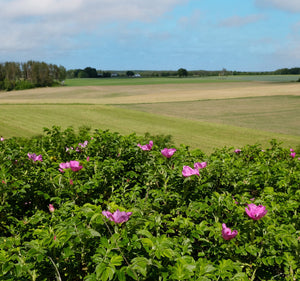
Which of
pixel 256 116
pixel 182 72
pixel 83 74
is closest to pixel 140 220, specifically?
pixel 256 116

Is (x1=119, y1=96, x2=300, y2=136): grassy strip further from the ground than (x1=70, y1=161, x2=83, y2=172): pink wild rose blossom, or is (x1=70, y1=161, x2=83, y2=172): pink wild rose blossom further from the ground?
(x1=70, y1=161, x2=83, y2=172): pink wild rose blossom

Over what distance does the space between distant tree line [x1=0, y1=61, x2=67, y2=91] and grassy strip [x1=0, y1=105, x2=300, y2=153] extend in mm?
58387

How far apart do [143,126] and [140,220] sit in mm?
17833

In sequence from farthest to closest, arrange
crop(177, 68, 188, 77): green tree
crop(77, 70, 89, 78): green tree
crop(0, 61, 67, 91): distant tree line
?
crop(77, 70, 89, 78): green tree
crop(177, 68, 188, 77): green tree
crop(0, 61, 67, 91): distant tree line

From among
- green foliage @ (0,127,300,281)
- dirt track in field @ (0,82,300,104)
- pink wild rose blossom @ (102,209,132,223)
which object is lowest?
dirt track in field @ (0,82,300,104)

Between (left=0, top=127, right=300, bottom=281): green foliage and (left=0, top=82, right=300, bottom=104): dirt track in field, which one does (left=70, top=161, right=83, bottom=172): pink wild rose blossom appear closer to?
(left=0, top=127, right=300, bottom=281): green foliage

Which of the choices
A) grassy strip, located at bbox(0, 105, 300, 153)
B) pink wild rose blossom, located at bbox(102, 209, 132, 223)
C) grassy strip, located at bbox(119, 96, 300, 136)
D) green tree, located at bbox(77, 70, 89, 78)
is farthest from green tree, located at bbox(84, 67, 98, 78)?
pink wild rose blossom, located at bbox(102, 209, 132, 223)

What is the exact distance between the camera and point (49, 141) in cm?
513

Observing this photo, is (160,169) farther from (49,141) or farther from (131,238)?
(49,141)

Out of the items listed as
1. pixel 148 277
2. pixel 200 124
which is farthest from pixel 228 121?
Result: pixel 148 277

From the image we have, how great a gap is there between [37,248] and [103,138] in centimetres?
291

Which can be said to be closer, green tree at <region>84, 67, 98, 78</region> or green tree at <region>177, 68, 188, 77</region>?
green tree at <region>177, 68, 188, 77</region>

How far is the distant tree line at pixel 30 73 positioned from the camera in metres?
82.7

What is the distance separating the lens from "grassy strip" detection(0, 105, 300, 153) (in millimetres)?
15352
